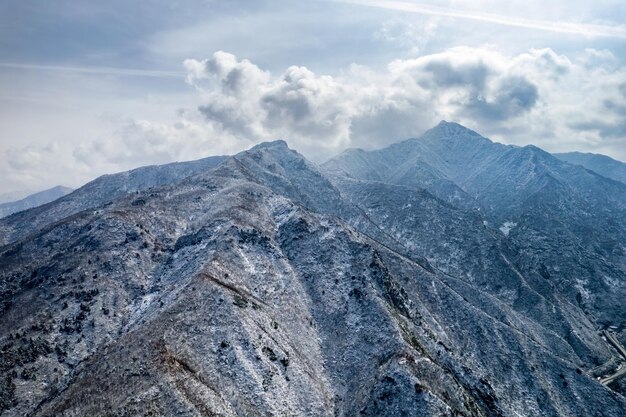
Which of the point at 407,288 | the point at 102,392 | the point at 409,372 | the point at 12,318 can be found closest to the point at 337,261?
the point at 407,288

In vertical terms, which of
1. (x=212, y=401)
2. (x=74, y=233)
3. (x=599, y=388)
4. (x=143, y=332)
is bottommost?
(x=599, y=388)

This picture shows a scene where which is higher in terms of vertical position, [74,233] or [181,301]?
[74,233]

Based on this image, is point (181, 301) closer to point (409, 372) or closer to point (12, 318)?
point (12, 318)

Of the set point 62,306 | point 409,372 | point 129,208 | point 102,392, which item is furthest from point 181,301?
point 129,208

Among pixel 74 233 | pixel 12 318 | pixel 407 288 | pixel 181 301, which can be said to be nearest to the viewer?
pixel 181 301

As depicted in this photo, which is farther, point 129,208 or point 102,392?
point 129,208

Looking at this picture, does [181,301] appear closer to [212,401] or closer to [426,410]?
[212,401]

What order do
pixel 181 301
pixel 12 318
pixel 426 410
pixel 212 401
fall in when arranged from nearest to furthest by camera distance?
pixel 212 401
pixel 426 410
pixel 181 301
pixel 12 318

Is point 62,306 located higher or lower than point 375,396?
higher

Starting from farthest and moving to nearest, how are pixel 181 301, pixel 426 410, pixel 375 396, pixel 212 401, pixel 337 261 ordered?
pixel 337 261 → pixel 181 301 → pixel 375 396 → pixel 426 410 → pixel 212 401
